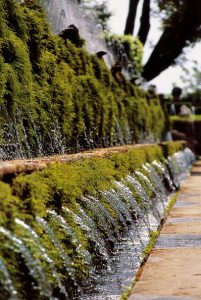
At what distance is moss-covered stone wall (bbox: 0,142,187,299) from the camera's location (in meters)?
2.91

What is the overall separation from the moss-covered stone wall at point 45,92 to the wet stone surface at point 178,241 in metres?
1.39

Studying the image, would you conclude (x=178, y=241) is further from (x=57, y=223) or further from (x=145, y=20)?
(x=145, y=20)

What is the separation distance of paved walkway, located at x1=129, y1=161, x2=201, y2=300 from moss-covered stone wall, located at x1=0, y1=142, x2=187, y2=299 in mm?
338

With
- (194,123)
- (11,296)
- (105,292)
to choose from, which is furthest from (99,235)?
(194,123)

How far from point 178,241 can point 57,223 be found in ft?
7.11

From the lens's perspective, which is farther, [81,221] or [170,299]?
[81,221]

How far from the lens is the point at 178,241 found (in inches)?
228

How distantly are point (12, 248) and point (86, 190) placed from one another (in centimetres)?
197

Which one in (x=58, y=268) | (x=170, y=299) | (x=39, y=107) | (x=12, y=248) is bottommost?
(x=170, y=299)

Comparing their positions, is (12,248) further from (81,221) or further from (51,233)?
(81,221)

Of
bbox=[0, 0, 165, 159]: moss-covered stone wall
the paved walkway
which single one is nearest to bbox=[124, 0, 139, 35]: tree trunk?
bbox=[0, 0, 165, 159]: moss-covered stone wall

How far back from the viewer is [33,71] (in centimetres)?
715

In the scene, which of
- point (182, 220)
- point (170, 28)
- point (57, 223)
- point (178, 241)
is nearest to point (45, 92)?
point (182, 220)

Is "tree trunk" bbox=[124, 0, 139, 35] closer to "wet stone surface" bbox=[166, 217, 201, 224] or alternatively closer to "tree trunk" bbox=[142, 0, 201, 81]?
"tree trunk" bbox=[142, 0, 201, 81]
